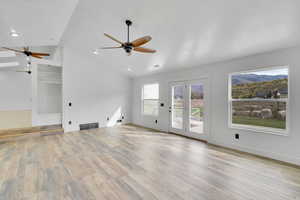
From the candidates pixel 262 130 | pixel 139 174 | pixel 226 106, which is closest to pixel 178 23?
pixel 226 106

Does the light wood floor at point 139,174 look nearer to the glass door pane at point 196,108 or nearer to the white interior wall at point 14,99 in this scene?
the glass door pane at point 196,108

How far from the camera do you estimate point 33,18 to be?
102 inches

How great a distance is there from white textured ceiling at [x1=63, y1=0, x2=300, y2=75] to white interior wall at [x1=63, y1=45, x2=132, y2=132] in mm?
1637

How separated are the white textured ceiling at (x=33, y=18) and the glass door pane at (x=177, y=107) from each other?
157 inches

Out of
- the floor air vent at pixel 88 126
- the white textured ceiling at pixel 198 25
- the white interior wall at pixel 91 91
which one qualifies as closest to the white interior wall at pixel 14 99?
the white interior wall at pixel 91 91

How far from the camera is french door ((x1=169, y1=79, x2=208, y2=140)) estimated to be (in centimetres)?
436

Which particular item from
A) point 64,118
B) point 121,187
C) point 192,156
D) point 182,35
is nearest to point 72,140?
point 64,118

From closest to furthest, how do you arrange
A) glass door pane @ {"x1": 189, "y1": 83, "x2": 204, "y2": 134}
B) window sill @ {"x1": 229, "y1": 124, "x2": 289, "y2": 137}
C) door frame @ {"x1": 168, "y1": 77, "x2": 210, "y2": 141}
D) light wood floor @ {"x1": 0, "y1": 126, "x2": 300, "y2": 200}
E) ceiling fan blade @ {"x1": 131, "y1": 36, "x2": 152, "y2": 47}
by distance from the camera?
light wood floor @ {"x1": 0, "y1": 126, "x2": 300, "y2": 200}
ceiling fan blade @ {"x1": 131, "y1": 36, "x2": 152, "y2": 47}
window sill @ {"x1": 229, "y1": 124, "x2": 289, "y2": 137}
door frame @ {"x1": 168, "y1": 77, "x2": 210, "y2": 141}
glass door pane @ {"x1": 189, "y1": 83, "x2": 204, "y2": 134}

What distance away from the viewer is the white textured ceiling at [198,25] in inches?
84.1

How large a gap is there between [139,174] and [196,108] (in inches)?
122

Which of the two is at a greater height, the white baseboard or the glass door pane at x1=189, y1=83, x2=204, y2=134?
the glass door pane at x1=189, y1=83, x2=204, y2=134

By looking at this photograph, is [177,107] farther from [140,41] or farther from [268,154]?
[140,41]

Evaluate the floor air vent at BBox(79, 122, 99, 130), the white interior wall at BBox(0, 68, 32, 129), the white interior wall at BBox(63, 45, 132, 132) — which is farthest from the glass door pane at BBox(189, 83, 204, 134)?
the white interior wall at BBox(0, 68, 32, 129)

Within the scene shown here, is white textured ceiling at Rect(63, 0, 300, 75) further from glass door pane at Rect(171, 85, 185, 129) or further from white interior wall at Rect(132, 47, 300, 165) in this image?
glass door pane at Rect(171, 85, 185, 129)
